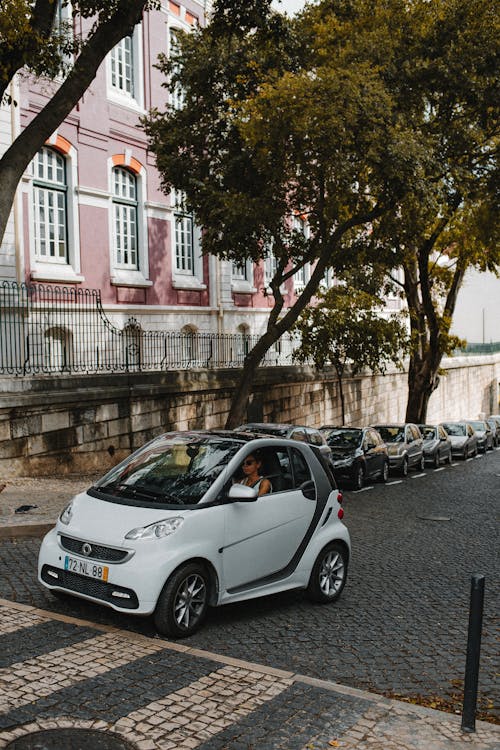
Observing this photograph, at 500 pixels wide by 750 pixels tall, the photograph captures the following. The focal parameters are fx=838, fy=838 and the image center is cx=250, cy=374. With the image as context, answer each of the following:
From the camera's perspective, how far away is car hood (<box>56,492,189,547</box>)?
6855mm

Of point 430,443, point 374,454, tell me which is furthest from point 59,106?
point 430,443

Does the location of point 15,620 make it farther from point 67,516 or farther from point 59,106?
point 59,106

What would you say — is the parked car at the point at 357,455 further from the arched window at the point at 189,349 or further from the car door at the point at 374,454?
the arched window at the point at 189,349

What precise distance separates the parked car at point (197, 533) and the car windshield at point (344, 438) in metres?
11.4

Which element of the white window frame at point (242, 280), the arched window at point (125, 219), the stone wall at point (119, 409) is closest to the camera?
the stone wall at point (119, 409)

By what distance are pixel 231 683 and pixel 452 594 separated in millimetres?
3912

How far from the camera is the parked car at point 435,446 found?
26.5 m

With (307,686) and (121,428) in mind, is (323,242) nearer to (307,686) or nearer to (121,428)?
(121,428)

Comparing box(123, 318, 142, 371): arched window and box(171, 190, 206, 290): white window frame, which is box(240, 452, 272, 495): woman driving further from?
box(171, 190, 206, 290): white window frame

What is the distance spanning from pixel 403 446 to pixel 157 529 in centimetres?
1740

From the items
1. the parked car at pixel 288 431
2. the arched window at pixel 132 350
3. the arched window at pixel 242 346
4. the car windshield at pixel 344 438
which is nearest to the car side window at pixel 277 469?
the parked car at pixel 288 431

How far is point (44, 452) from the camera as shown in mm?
16000

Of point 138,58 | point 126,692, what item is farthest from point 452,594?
point 138,58

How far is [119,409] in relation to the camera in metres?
18.3
